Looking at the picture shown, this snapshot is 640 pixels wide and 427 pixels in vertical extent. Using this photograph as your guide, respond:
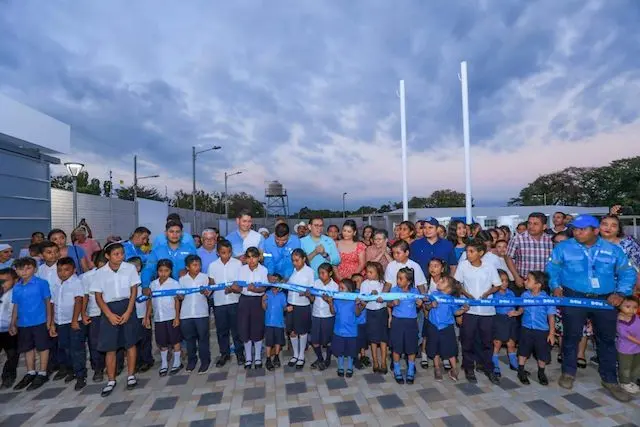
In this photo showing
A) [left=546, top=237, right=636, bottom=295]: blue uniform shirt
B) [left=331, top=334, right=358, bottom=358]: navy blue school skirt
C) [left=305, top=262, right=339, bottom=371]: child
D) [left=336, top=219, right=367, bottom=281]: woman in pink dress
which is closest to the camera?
[left=546, top=237, right=636, bottom=295]: blue uniform shirt

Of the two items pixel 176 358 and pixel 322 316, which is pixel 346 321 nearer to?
pixel 322 316

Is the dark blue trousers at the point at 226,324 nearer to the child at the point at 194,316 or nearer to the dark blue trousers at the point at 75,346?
the child at the point at 194,316

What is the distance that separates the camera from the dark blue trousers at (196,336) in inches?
175

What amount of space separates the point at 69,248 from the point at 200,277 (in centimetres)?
241

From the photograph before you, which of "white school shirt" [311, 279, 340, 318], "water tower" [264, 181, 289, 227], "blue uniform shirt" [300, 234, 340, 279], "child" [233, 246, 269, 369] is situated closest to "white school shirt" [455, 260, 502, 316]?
"white school shirt" [311, 279, 340, 318]

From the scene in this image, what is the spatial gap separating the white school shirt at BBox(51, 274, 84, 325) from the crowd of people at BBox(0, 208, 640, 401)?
0.04 feet

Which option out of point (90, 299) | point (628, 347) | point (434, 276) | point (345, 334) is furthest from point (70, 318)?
point (628, 347)

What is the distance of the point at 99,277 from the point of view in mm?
3928

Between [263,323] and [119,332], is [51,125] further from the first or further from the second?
[263,323]

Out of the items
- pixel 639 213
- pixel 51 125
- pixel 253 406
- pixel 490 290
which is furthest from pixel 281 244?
pixel 639 213

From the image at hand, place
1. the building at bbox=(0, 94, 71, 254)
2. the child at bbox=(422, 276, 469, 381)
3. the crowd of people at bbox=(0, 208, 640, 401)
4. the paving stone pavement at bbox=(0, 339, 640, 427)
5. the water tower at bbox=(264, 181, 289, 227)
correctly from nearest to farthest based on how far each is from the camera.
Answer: the paving stone pavement at bbox=(0, 339, 640, 427), the crowd of people at bbox=(0, 208, 640, 401), the child at bbox=(422, 276, 469, 381), the building at bbox=(0, 94, 71, 254), the water tower at bbox=(264, 181, 289, 227)

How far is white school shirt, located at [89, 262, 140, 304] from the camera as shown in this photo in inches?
154

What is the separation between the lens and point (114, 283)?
12.9ft

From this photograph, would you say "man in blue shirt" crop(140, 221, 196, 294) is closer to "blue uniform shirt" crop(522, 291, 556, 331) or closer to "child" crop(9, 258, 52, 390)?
"child" crop(9, 258, 52, 390)
